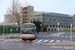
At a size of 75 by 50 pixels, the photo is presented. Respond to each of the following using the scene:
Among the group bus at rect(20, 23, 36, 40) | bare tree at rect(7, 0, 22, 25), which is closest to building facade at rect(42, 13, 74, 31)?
bare tree at rect(7, 0, 22, 25)

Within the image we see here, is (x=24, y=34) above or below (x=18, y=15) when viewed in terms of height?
below

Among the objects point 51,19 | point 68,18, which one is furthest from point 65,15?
point 51,19

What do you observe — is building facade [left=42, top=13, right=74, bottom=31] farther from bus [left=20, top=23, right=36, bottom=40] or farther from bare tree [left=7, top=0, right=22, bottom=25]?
bus [left=20, top=23, right=36, bottom=40]

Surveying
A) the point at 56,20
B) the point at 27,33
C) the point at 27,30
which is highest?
the point at 56,20

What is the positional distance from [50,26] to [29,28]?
72368 mm

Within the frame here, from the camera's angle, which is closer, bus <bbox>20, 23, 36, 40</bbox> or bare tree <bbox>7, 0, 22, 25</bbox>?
bus <bbox>20, 23, 36, 40</bbox>

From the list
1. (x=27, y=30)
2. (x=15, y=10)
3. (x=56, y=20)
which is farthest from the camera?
(x=56, y=20)

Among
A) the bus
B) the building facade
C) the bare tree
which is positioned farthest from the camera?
the building facade

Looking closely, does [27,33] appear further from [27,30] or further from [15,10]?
[15,10]

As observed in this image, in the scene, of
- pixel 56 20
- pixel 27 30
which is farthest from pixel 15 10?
pixel 56 20

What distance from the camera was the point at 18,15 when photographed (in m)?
46.3

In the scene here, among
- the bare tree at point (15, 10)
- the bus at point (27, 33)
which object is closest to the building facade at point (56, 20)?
the bare tree at point (15, 10)

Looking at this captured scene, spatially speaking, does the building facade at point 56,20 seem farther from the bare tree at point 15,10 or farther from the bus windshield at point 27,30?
the bus windshield at point 27,30

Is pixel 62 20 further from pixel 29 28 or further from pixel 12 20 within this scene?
pixel 29 28
